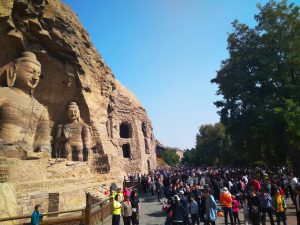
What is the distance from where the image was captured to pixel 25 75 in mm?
12828

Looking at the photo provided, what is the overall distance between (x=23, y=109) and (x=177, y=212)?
837 cm

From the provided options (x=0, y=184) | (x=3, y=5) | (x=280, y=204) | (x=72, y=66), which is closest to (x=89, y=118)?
(x=72, y=66)

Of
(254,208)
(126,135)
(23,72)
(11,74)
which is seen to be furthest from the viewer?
(126,135)

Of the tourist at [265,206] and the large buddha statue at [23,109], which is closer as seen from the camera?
the tourist at [265,206]

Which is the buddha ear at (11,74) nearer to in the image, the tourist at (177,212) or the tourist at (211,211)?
the tourist at (177,212)

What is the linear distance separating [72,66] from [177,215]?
→ 11.2 metres

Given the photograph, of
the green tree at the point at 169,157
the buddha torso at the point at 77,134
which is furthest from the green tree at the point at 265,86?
the green tree at the point at 169,157

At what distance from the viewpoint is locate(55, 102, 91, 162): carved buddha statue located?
51.1 feet

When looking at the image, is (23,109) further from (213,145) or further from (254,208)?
(213,145)

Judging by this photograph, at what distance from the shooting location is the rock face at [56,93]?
31.9 feet

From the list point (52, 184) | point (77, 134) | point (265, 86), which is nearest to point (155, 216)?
point (52, 184)

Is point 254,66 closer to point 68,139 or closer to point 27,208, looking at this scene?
point 68,139

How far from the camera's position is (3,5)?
1143 centimetres

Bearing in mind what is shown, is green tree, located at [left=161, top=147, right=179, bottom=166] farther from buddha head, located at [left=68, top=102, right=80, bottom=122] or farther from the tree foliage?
buddha head, located at [left=68, top=102, right=80, bottom=122]
